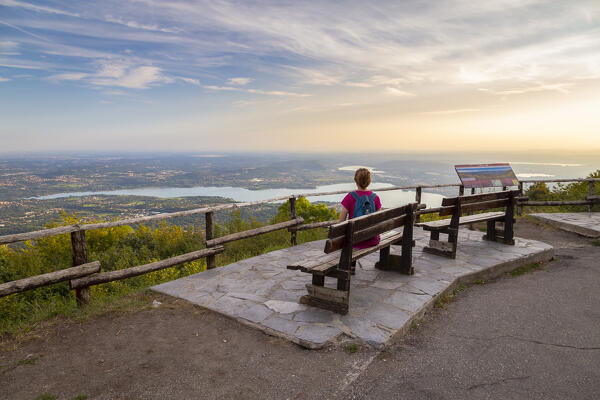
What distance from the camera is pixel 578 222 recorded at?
27.3ft

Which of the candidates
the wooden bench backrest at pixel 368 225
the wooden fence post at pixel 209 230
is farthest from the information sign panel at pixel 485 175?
the wooden fence post at pixel 209 230

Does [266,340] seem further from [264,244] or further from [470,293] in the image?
[264,244]

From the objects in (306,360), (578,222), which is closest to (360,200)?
(306,360)

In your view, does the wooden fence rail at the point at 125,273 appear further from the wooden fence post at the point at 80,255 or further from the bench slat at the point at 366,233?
the bench slat at the point at 366,233

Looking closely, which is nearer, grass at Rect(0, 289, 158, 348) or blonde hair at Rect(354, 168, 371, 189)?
grass at Rect(0, 289, 158, 348)

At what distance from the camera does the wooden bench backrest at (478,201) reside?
212 inches

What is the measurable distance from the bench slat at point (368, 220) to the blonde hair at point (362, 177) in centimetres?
43

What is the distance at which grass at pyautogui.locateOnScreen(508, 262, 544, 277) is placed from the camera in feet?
17.3

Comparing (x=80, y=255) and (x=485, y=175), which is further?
(x=485, y=175)

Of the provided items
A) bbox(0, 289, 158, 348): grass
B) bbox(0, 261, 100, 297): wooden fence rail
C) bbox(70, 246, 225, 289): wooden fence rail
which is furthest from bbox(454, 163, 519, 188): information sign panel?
bbox(0, 261, 100, 297): wooden fence rail

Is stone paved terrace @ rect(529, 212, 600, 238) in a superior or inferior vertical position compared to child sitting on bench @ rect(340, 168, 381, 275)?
inferior

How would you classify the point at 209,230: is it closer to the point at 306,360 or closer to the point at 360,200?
the point at 360,200

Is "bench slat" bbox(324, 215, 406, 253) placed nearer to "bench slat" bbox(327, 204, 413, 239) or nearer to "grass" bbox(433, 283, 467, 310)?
"bench slat" bbox(327, 204, 413, 239)

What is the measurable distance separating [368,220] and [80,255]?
347 cm
